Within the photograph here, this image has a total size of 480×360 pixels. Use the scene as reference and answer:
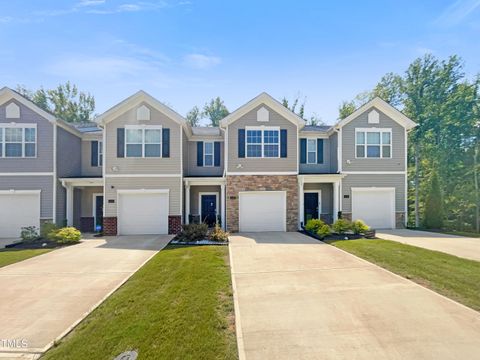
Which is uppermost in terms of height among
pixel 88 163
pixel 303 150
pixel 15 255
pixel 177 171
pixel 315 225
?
pixel 303 150

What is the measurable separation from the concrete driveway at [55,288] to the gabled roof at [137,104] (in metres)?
6.97

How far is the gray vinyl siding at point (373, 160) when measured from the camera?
15.5 meters

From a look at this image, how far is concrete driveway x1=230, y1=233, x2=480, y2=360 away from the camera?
357cm

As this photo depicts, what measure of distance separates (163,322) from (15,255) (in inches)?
356

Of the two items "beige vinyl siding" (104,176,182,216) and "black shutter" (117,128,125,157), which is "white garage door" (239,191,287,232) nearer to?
"beige vinyl siding" (104,176,182,216)

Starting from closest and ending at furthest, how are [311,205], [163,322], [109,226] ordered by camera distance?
1. [163,322]
2. [109,226]
3. [311,205]

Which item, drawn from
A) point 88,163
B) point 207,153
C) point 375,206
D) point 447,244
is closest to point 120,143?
point 88,163

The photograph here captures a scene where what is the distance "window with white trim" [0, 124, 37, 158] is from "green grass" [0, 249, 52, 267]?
5757 millimetres

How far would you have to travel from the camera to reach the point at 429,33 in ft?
37.0

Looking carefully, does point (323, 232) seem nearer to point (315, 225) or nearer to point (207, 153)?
point (315, 225)

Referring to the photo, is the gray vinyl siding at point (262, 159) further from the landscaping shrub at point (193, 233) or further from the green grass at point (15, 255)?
the green grass at point (15, 255)

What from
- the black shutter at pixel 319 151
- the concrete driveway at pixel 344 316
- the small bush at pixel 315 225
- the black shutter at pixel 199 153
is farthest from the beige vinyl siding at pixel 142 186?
the black shutter at pixel 319 151

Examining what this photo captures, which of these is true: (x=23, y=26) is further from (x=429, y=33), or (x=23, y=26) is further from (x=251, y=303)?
(x=429, y=33)

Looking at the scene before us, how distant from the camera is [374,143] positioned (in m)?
15.7
